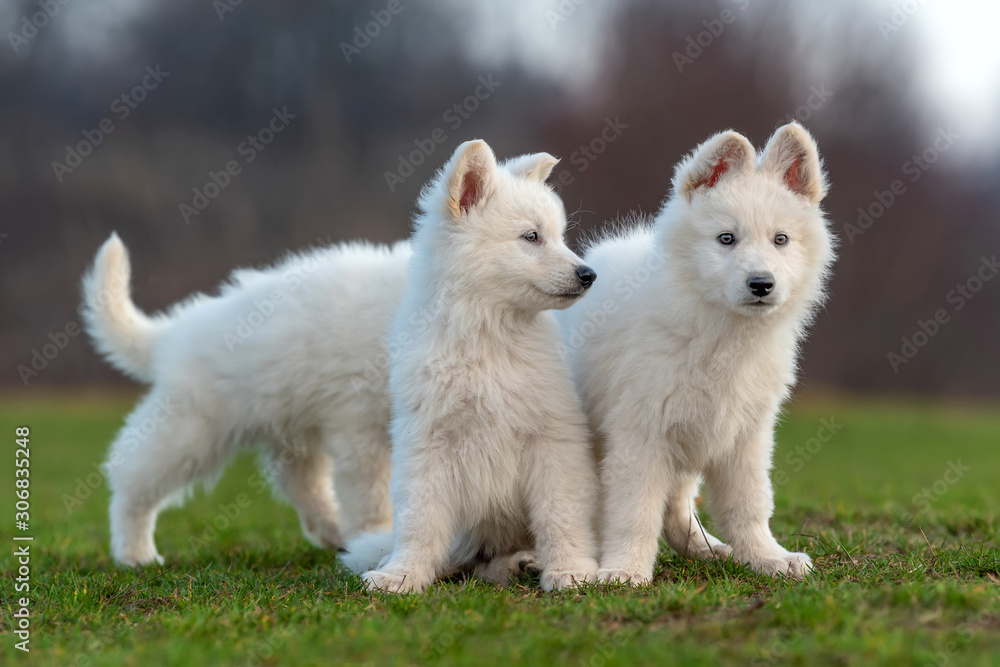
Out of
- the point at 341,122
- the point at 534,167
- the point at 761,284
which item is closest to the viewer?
the point at 761,284

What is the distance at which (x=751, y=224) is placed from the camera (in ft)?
14.3

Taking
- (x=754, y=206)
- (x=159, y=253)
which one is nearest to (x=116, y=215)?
(x=159, y=253)

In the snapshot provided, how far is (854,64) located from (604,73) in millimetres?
6350

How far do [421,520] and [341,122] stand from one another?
59.8 feet

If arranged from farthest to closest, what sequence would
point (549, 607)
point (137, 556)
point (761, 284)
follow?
1. point (137, 556)
2. point (761, 284)
3. point (549, 607)

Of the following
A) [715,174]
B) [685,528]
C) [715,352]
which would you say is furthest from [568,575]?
[715,174]

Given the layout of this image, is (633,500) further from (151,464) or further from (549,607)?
(151,464)

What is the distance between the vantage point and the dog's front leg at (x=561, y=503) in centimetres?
441

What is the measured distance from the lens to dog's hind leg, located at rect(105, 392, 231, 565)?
20.7 ft

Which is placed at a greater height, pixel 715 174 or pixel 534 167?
pixel 715 174

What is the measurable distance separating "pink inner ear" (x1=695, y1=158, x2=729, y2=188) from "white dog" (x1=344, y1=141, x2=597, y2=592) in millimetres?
720

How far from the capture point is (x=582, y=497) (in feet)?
14.7

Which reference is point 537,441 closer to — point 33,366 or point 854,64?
point 33,366

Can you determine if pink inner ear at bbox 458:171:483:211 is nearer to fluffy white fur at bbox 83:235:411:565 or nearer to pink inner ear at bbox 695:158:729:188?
pink inner ear at bbox 695:158:729:188
